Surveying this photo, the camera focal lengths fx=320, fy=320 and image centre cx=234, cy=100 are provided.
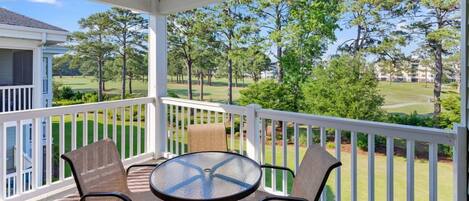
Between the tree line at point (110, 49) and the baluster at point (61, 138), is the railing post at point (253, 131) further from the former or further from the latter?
the tree line at point (110, 49)

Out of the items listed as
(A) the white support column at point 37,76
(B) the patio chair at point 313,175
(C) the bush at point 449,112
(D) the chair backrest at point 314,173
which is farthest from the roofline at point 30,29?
(C) the bush at point 449,112

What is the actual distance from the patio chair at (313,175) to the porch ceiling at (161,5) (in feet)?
8.00

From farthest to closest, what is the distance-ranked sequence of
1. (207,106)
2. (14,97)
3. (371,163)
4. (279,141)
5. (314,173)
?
(14,97)
(279,141)
(207,106)
(371,163)
(314,173)

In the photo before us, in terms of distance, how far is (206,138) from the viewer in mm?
3223

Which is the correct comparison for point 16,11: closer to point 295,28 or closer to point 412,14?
point 295,28

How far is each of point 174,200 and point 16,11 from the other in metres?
6.12

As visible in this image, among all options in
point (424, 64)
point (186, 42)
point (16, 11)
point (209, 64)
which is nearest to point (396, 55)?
point (424, 64)

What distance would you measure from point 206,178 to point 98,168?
82 cm

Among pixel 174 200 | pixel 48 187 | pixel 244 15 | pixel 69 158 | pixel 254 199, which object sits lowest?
pixel 48 187

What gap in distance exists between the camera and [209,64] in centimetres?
574

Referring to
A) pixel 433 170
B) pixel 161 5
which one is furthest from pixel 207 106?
pixel 433 170

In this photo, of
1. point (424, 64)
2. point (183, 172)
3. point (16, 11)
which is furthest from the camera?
point (16, 11)

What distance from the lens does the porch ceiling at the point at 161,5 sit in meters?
4.00

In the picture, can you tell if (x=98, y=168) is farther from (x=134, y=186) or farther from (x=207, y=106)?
(x=207, y=106)
